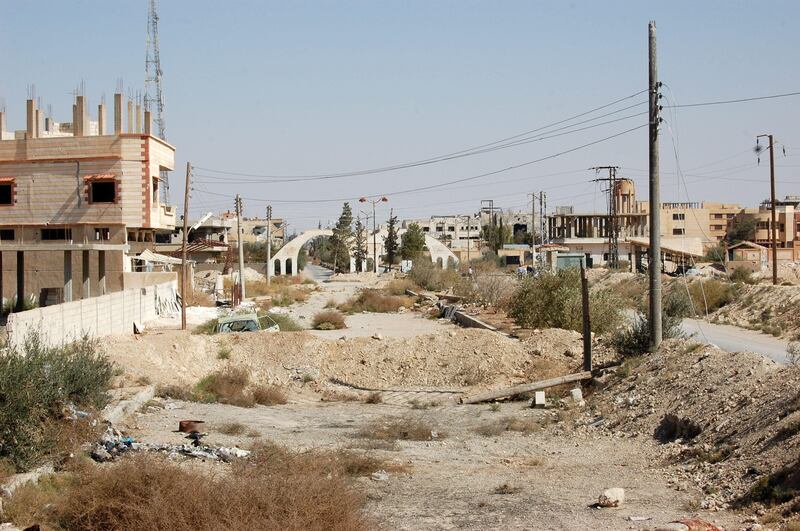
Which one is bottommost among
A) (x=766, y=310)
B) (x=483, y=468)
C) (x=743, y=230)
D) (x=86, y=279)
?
(x=483, y=468)

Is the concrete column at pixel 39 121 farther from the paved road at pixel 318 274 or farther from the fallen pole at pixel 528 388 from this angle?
the paved road at pixel 318 274

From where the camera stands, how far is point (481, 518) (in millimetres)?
11570

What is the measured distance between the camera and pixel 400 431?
60.2ft

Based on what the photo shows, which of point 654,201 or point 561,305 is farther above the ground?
point 654,201

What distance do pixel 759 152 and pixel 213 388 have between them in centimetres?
3090

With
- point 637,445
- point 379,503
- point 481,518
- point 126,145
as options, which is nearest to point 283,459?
point 379,503

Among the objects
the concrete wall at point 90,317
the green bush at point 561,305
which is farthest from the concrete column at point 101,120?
the green bush at point 561,305

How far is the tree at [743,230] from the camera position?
107562mm

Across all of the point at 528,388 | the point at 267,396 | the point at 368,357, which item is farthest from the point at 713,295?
the point at 267,396

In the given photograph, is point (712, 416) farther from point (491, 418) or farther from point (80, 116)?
point (80, 116)

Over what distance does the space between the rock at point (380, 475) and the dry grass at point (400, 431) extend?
11.5ft

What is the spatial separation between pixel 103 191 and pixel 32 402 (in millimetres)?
33336

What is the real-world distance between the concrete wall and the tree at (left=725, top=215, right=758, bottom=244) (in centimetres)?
8554

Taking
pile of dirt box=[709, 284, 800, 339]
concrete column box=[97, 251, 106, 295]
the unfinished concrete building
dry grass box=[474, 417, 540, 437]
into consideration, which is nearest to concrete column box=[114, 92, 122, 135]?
the unfinished concrete building
